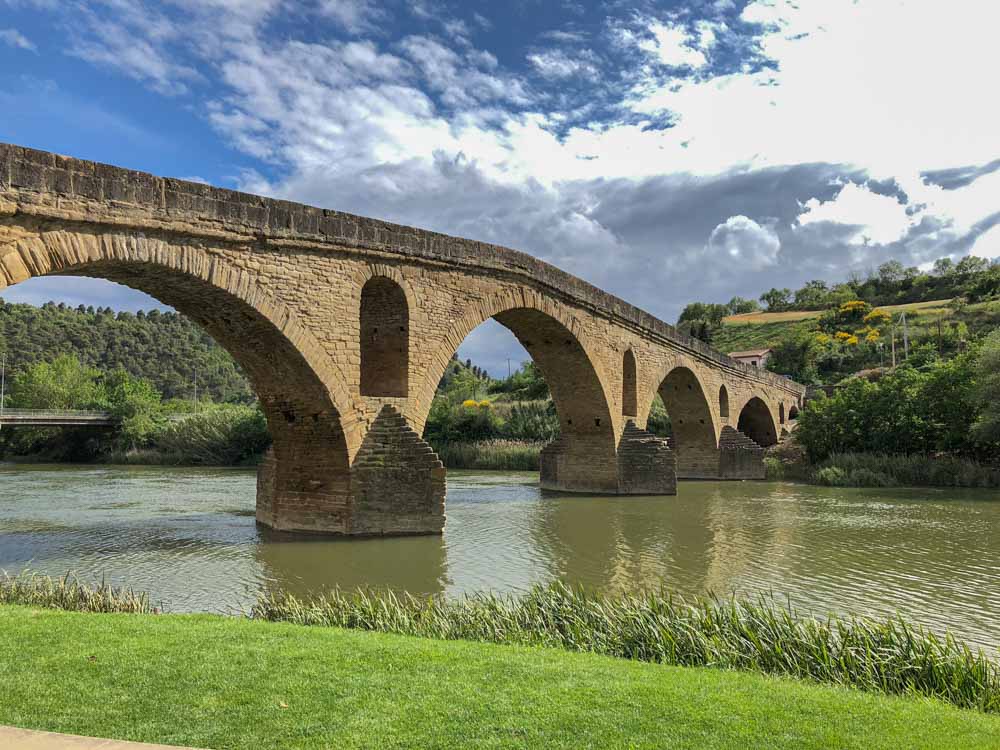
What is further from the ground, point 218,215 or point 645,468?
point 218,215

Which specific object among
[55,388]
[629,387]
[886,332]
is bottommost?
[629,387]

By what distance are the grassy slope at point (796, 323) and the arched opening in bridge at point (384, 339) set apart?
4360cm

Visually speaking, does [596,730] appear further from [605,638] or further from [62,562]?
[62,562]

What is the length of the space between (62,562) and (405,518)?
15.5 ft

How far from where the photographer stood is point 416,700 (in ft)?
13.5

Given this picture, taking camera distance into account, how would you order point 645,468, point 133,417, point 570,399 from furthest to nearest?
point 133,417, point 570,399, point 645,468

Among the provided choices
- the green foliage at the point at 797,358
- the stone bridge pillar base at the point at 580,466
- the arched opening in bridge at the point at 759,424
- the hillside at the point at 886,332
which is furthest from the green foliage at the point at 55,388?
the hillside at the point at 886,332

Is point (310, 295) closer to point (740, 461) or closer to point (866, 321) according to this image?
point (740, 461)

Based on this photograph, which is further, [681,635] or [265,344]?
[265,344]

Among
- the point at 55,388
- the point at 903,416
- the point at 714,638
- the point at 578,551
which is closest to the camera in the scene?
the point at 714,638

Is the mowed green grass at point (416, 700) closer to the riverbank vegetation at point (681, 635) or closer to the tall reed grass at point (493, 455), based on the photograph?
the riverbank vegetation at point (681, 635)

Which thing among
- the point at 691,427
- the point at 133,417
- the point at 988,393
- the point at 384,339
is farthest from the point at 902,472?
the point at 133,417

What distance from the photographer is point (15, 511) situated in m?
15.9

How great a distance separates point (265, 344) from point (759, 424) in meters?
29.6
